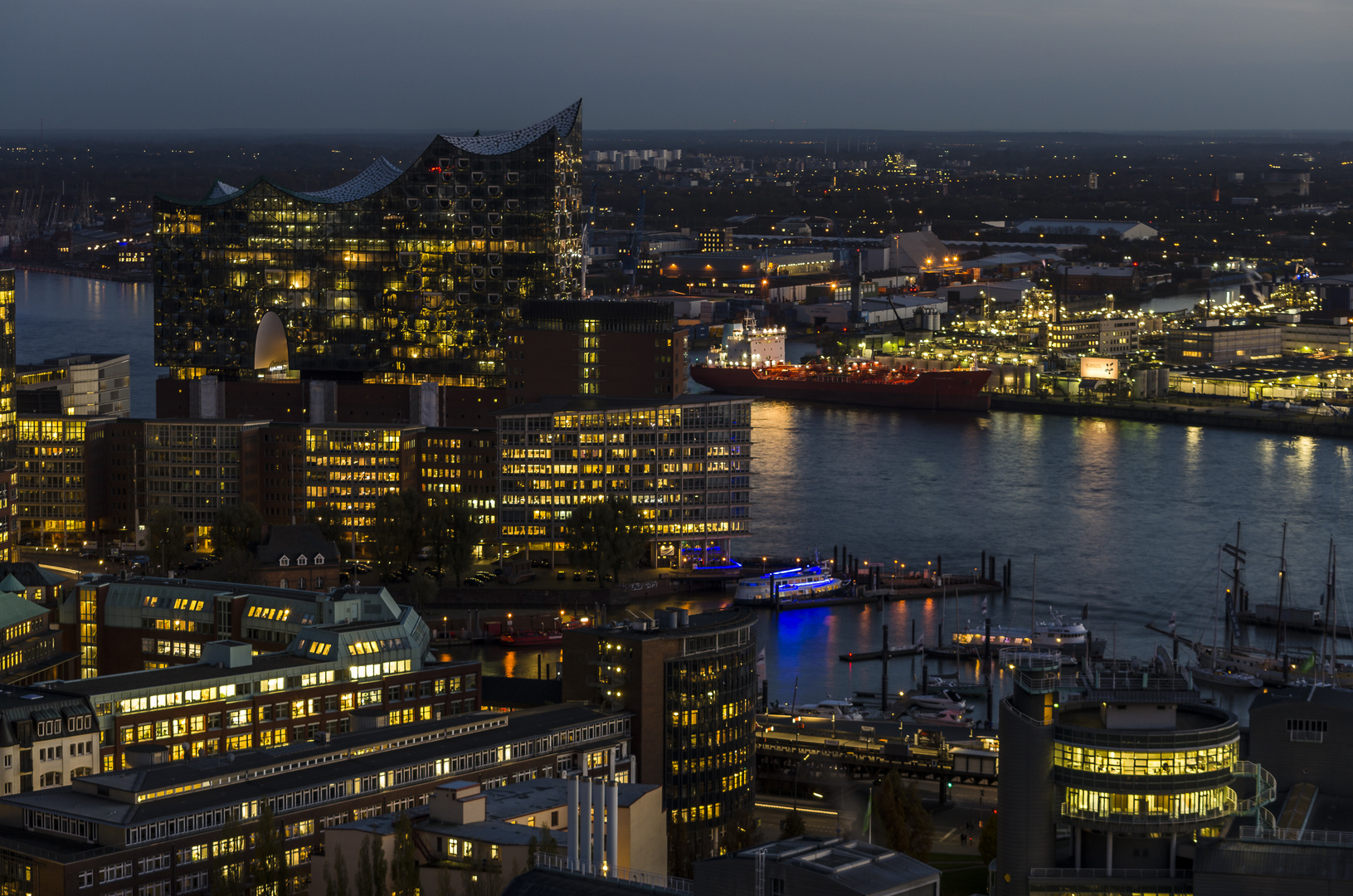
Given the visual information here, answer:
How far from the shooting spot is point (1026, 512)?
31578mm

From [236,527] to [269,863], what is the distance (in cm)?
1413

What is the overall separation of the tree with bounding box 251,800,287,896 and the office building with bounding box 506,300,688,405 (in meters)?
17.7

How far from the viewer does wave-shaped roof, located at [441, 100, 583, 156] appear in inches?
1425

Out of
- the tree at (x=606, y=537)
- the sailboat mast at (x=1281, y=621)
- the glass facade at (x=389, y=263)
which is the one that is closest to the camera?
the sailboat mast at (x=1281, y=621)

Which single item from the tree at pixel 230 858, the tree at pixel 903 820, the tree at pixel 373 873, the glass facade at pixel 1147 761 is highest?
the glass facade at pixel 1147 761

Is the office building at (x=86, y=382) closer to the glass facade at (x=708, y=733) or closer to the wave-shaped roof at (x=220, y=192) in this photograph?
the wave-shaped roof at (x=220, y=192)

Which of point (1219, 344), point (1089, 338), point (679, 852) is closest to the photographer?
point (679, 852)

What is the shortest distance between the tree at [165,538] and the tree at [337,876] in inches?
533

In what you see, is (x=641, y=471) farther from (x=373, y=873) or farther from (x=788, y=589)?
(x=373, y=873)

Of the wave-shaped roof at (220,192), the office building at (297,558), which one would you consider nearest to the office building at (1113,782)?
the office building at (297,558)

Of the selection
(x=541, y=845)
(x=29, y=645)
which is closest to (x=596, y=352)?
(x=29, y=645)

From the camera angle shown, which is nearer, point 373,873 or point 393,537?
point 373,873

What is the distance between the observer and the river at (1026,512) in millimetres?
24938

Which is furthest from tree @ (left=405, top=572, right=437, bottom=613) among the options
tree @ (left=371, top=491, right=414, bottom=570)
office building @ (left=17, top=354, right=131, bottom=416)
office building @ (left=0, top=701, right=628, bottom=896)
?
office building @ (left=17, top=354, right=131, bottom=416)
